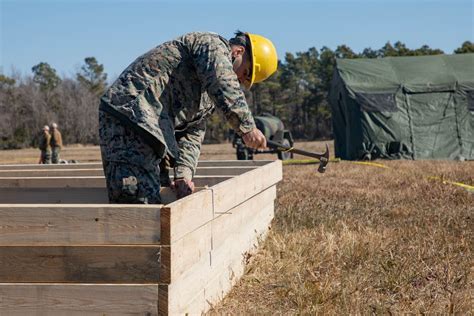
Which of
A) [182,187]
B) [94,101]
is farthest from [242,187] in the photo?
[94,101]

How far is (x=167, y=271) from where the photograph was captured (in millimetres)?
3273

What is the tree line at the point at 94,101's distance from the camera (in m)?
73.9

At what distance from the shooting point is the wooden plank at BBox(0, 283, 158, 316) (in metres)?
3.29

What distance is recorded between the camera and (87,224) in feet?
10.8

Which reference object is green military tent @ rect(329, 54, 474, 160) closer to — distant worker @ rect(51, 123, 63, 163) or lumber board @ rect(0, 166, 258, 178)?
distant worker @ rect(51, 123, 63, 163)

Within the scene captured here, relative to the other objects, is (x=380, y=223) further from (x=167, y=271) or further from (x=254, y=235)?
(x=167, y=271)

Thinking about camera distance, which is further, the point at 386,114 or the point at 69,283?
the point at 386,114

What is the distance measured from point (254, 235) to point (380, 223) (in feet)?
6.88

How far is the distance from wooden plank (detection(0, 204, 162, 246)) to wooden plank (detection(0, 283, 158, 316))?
215mm

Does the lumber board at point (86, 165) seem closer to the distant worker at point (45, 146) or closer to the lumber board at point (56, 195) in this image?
the lumber board at point (56, 195)

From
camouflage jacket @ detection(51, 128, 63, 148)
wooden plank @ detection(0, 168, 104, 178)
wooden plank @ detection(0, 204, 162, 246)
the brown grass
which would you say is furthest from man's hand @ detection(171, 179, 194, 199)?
camouflage jacket @ detection(51, 128, 63, 148)

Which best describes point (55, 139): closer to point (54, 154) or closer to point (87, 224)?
point (54, 154)

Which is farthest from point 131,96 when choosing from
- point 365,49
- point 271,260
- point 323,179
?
point 365,49

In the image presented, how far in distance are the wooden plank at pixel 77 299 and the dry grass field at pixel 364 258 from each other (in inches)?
37.9
